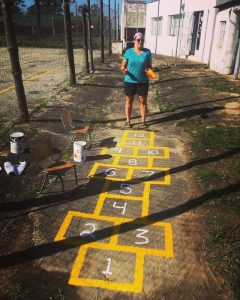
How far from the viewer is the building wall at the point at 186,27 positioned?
18.6m

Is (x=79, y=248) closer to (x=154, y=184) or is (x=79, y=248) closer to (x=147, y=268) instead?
(x=147, y=268)

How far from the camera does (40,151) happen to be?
4961 millimetres

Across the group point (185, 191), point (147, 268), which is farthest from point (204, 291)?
point (185, 191)

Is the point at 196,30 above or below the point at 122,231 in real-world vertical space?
above

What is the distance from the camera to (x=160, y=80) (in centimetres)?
1532

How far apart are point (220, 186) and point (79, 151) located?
110 inches

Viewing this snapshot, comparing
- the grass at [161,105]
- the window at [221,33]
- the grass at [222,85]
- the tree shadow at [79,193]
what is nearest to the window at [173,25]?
the window at [221,33]

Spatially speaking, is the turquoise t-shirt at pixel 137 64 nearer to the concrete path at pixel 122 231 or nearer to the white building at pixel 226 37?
the concrete path at pixel 122 231

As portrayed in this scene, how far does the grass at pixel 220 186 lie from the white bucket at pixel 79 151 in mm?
2278

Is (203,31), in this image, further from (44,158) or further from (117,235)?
(117,235)

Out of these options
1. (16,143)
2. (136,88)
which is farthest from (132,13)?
(16,143)

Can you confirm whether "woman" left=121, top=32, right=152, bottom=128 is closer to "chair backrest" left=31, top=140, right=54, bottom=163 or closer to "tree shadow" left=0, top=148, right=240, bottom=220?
"tree shadow" left=0, top=148, right=240, bottom=220

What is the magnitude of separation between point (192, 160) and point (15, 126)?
15.5 feet

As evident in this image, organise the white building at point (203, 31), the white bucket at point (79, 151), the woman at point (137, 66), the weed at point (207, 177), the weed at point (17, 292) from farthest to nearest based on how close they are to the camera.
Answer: the white building at point (203, 31) < the woman at point (137, 66) < the white bucket at point (79, 151) < the weed at point (207, 177) < the weed at point (17, 292)
